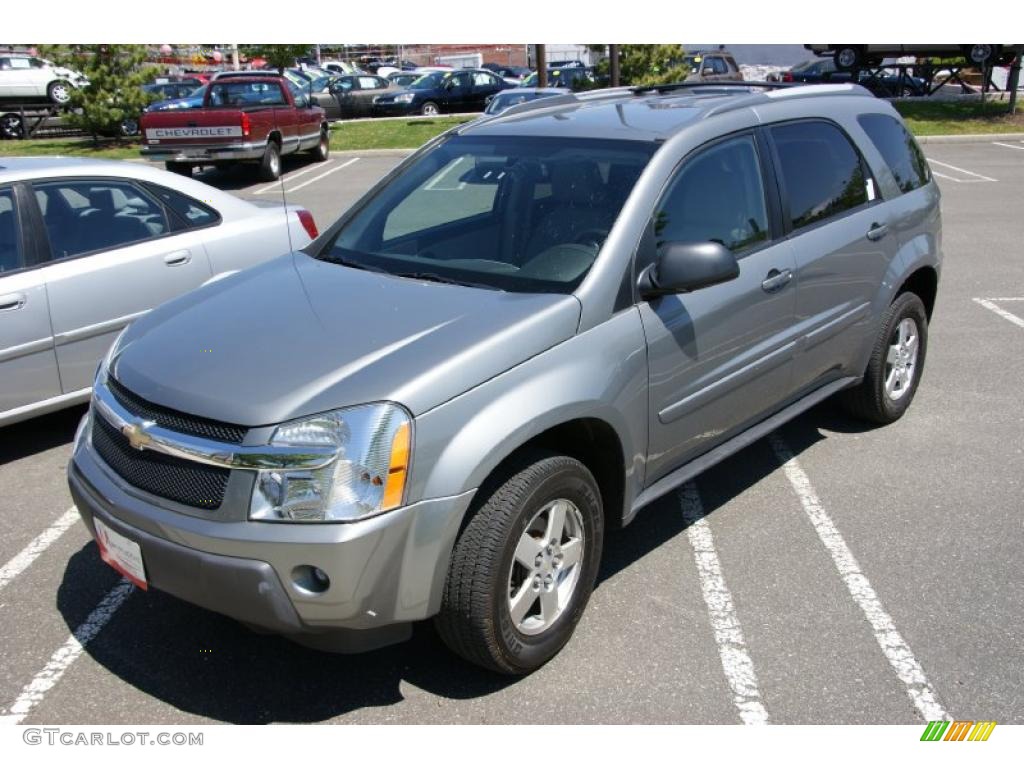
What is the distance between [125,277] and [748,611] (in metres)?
3.82

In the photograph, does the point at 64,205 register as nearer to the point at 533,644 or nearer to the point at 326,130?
the point at 533,644

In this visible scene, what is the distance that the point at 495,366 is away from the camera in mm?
3170

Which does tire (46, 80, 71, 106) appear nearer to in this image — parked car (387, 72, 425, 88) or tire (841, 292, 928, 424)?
parked car (387, 72, 425, 88)

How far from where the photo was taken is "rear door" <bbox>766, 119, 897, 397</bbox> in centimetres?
452

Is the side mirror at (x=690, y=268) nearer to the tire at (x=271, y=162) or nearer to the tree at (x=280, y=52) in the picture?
the tire at (x=271, y=162)

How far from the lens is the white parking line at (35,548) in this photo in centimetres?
420

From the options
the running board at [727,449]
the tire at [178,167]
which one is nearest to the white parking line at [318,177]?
the tire at [178,167]

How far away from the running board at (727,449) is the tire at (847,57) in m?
25.6

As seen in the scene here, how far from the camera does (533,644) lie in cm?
339

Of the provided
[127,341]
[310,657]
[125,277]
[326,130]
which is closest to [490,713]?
[310,657]

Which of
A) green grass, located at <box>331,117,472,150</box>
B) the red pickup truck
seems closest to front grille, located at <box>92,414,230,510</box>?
the red pickup truck

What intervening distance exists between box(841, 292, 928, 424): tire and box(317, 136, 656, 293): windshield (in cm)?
208

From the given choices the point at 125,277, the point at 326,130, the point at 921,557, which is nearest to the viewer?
the point at 921,557
